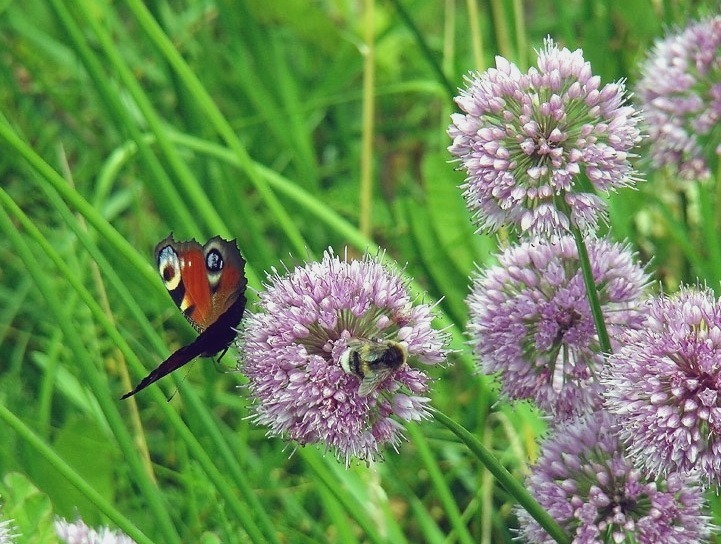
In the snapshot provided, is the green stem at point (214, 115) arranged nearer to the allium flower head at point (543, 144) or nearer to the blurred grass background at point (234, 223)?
the blurred grass background at point (234, 223)

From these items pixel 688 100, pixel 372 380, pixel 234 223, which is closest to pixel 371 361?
pixel 372 380

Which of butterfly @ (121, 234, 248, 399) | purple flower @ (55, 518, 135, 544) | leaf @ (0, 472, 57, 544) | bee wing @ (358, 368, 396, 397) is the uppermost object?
butterfly @ (121, 234, 248, 399)

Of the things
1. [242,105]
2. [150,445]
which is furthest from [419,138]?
[150,445]

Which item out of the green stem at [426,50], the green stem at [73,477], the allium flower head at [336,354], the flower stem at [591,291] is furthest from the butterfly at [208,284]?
the green stem at [426,50]

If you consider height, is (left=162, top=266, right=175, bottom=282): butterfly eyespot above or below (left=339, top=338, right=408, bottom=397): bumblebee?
above

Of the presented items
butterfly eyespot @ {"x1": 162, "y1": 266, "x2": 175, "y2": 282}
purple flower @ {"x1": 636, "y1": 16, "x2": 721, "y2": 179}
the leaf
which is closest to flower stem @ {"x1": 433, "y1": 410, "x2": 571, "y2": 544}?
butterfly eyespot @ {"x1": 162, "y1": 266, "x2": 175, "y2": 282}

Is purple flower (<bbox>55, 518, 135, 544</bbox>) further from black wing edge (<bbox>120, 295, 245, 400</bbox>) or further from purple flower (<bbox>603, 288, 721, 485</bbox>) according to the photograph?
purple flower (<bbox>603, 288, 721, 485</bbox>)
